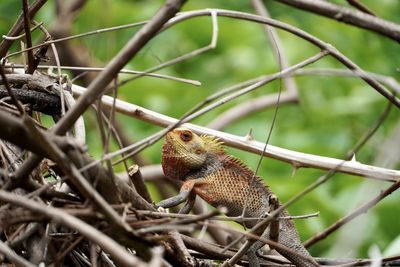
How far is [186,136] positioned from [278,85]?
3.54 m

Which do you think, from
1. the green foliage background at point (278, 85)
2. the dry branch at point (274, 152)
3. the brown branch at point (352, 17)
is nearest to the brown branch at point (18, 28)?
the dry branch at point (274, 152)

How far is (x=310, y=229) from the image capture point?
17.4 ft

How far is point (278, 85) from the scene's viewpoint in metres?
7.01

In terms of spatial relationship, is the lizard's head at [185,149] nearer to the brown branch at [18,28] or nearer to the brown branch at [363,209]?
the brown branch at [363,209]

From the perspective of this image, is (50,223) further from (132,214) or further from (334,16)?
(334,16)

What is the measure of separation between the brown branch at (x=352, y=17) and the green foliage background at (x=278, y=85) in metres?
3.20

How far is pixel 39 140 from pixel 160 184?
2.97 meters

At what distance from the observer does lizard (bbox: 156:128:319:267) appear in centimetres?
342

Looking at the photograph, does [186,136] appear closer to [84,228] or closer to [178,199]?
[178,199]

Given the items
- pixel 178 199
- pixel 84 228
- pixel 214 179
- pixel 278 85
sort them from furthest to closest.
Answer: pixel 278 85, pixel 214 179, pixel 178 199, pixel 84 228

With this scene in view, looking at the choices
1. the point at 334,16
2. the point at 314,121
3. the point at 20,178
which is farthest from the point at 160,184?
the point at 334,16

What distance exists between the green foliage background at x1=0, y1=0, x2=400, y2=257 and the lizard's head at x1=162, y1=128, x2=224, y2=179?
5.65ft

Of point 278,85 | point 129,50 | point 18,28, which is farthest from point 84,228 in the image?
point 278,85

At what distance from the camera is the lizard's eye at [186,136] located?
3534mm
